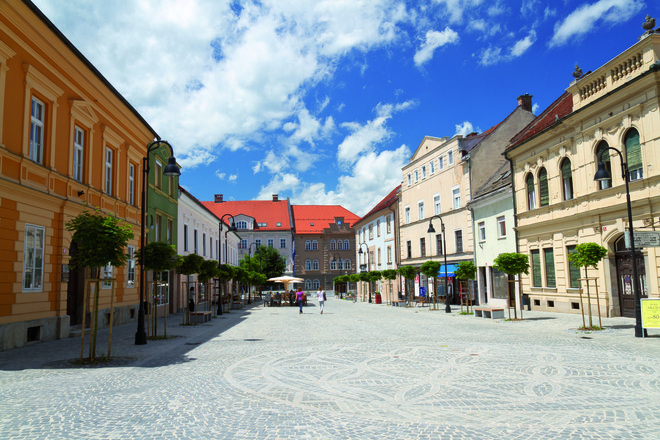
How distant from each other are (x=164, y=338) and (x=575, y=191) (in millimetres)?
18949

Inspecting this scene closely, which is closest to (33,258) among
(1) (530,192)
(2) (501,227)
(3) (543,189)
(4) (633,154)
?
(4) (633,154)

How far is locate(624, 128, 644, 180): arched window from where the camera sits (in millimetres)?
19000

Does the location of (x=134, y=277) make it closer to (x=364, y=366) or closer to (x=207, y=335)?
(x=207, y=335)

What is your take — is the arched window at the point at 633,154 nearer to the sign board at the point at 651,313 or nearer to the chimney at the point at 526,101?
the sign board at the point at 651,313

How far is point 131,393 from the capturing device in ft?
25.3

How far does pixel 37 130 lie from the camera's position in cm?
1498

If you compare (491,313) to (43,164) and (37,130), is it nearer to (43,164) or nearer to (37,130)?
(43,164)

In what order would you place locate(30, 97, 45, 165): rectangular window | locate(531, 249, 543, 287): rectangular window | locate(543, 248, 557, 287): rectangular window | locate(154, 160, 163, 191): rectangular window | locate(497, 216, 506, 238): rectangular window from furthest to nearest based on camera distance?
locate(497, 216, 506, 238): rectangular window < locate(154, 160, 163, 191): rectangular window < locate(531, 249, 543, 287): rectangular window < locate(543, 248, 557, 287): rectangular window < locate(30, 97, 45, 165): rectangular window

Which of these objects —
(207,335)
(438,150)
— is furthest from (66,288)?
(438,150)

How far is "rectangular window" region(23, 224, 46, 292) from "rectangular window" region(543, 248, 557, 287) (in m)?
22.6

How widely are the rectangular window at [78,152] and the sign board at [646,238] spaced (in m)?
18.0

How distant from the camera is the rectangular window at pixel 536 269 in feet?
86.8

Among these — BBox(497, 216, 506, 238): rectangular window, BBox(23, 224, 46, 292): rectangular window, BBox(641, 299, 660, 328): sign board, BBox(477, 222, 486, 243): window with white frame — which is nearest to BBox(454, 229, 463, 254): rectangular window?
BBox(477, 222, 486, 243): window with white frame

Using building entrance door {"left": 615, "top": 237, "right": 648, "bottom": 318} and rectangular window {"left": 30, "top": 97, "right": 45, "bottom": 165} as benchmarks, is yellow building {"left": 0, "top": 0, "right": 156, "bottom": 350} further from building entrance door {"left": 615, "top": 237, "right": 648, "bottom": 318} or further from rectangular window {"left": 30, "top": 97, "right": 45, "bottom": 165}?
building entrance door {"left": 615, "top": 237, "right": 648, "bottom": 318}
